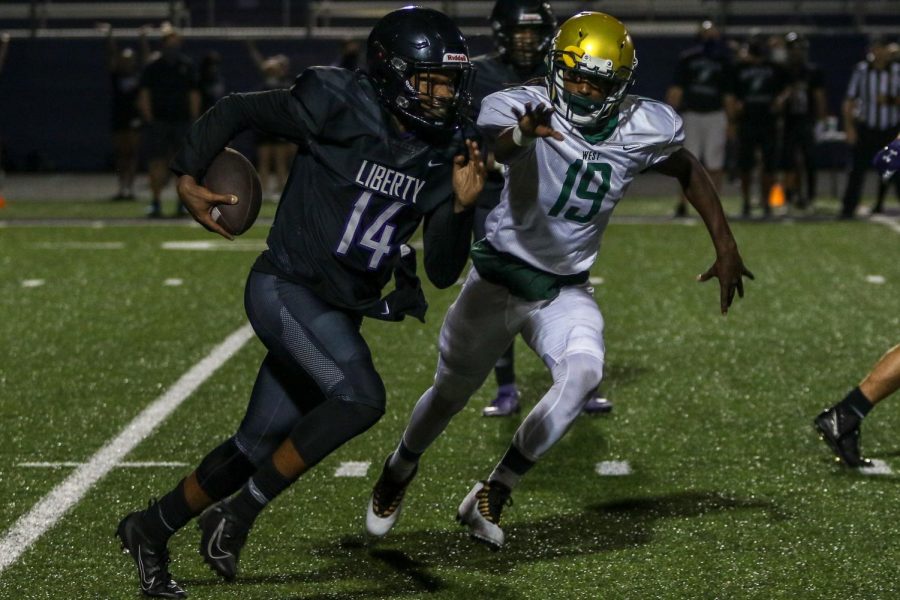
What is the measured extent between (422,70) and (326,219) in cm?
44

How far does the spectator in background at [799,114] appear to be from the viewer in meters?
13.3

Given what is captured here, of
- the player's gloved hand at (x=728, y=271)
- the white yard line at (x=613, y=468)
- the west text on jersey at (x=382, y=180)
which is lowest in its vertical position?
the white yard line at (x=613, y=468)

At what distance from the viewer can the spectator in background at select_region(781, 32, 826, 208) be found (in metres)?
13.3

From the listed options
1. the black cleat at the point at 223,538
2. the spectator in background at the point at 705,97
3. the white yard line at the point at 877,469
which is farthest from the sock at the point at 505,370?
the spectator in background at the point at 705,97

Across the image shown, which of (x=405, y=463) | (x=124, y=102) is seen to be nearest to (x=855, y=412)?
(x=405, y=463)

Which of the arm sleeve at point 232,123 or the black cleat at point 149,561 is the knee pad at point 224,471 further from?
the arm sleeve at point 232,123

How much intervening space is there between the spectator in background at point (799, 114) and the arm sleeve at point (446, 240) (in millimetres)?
10045

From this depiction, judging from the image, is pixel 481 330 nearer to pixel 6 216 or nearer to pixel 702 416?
pixel 702 416

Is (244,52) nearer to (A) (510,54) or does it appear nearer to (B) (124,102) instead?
(B) (124,102)

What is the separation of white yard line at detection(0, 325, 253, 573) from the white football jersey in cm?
156

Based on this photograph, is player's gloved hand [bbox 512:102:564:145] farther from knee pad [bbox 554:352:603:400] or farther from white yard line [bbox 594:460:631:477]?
white yard line [bbox 594:460:631:477]

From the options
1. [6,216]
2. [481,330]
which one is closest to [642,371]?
[481,330]

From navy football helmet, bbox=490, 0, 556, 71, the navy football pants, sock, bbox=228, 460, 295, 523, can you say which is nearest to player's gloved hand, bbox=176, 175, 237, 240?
the navy football pants

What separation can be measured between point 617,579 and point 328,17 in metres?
17.2
